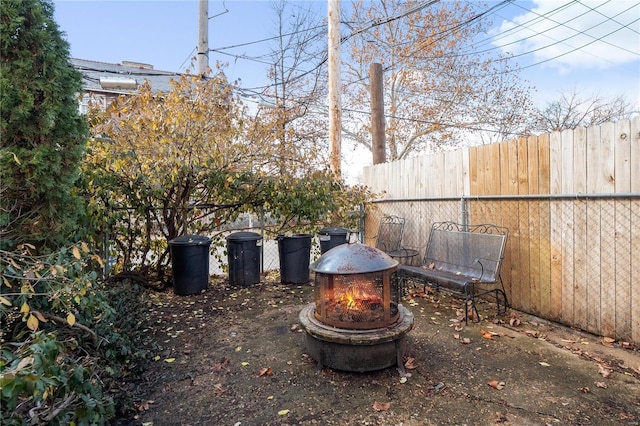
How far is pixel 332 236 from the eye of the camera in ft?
20.8

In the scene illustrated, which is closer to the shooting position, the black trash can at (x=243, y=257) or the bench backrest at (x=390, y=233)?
the black trash can at (x=243, y=257)

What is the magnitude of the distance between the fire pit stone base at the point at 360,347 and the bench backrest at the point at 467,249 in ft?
5.75

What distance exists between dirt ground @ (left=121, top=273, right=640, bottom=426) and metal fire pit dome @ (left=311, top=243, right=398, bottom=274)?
2.76ft

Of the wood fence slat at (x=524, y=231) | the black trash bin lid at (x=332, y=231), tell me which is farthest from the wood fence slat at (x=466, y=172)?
the black trash bin lid at (x=332, y=231)

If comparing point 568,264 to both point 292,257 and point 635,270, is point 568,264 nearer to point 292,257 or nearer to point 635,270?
point 635,270

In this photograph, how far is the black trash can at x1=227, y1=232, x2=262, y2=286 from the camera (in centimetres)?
554

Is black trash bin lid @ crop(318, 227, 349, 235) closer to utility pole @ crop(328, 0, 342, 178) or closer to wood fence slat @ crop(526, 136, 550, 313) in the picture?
utility pole @ crop(328, 0, 342, 178)

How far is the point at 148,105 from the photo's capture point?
5340mm

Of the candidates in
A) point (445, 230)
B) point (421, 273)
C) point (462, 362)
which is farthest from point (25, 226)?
point (445, 230)

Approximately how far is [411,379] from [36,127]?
3496mm

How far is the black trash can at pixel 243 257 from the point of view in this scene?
5.54 m

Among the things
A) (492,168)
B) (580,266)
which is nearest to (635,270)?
(580,266)

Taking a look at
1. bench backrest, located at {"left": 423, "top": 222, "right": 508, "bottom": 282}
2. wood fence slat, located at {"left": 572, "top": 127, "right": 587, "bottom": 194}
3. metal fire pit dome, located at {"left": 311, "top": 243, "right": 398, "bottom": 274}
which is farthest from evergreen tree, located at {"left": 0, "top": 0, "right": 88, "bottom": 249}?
wood fence slat, located at {"left": 572, "top": 127, "right": 587, "bottom": 194}

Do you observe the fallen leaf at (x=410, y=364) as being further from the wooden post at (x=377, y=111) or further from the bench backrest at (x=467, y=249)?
the wooden post at (x=377, y=111)
